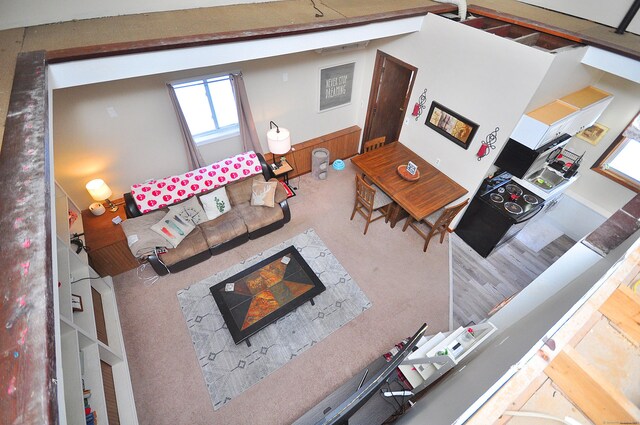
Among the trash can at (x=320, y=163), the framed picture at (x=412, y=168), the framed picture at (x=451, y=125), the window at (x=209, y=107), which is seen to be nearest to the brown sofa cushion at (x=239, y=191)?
the window at (x=209, y=107)

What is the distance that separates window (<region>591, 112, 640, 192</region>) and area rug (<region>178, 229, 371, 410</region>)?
3818 mm

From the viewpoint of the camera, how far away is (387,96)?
5.35 meters

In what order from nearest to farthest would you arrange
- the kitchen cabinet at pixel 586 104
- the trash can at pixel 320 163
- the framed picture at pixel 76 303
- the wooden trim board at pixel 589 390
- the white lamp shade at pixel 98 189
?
the wooden trim board at pixel 589 390
the framed picture at pixel 76 303
the kitchen cabinet at pixel 586 104
the white lamp shade at pixel 98 189
the trash can at pixel 320 163

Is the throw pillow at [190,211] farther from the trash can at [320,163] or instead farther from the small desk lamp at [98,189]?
the trash can at [320,163]

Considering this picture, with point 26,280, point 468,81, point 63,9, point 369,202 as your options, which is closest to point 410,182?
point 369,202

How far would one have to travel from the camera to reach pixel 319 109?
5176 millimetres

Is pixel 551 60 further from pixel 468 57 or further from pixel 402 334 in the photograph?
pixel 402 334

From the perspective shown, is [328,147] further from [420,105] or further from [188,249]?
[188,249]

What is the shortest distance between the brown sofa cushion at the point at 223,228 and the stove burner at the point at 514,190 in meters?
3.89

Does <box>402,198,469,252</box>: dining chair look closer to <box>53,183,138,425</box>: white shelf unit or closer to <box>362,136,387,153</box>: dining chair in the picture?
<box>362,136,387,153</box>: dining chair

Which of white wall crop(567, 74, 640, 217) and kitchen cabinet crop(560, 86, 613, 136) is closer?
kitchen cabinet crop(560, 86, 613, 136)

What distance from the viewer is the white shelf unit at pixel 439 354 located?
2199mm

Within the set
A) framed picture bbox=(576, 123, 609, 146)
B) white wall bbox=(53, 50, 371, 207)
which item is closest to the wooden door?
white wall bbox=(53, 50, 371, 207)

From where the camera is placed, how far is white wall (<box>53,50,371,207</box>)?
344cm
